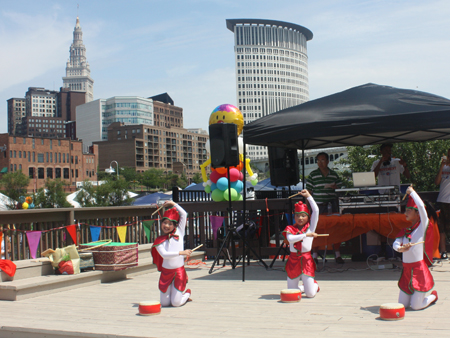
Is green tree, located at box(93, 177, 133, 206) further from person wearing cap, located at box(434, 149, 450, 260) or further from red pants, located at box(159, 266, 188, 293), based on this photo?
red pants, located at box(159, 266, 188, 293)

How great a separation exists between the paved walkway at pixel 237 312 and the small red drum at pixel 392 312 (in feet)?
0.23

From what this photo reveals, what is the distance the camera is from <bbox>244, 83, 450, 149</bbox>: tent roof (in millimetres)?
7562

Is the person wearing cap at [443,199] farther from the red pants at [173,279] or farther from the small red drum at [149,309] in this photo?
the small red drum at [149,309]

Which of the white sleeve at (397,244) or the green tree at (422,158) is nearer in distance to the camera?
the white sleeve at (397,244)

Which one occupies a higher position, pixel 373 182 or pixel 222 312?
pixel 373 182

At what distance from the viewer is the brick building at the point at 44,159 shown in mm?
104125

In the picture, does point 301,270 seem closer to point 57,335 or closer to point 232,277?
point 232,277

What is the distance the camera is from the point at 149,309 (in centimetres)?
586

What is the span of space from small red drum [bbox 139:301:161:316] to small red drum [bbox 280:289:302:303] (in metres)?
1.56

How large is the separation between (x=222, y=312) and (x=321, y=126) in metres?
3.55

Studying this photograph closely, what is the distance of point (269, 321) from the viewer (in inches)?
209

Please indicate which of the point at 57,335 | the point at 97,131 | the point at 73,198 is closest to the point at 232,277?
the point at 57,335

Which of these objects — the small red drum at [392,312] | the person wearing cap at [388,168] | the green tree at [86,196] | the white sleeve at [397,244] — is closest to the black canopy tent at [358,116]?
the person wearing cap at [388,168]

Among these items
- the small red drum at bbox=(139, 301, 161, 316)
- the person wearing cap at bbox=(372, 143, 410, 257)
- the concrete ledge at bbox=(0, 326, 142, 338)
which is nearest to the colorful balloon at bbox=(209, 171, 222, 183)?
the person wearing cap at bbox=(372, 143, 410, 257)
